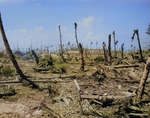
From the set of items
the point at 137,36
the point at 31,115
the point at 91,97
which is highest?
the point at 137,36

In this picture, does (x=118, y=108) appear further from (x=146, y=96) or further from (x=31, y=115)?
(x=31, y=115)

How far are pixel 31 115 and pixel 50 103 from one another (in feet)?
3.05

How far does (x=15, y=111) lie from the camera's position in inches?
175

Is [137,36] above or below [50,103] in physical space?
above

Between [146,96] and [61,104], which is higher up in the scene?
[146,96]

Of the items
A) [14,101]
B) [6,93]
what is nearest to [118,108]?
[14,101]

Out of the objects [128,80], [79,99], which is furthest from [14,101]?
[128,80]

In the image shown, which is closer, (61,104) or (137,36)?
(61,104)

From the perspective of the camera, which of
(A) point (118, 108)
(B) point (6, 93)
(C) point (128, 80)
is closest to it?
(A) point (118, 108)

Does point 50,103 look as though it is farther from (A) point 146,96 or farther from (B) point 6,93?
(A) point 146,96

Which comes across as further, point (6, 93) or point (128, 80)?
point (128, 80)

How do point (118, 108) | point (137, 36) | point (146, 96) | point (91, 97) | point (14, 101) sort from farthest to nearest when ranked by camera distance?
point (137, 36), point (14, 101), point (91, 97), point (146, 96), point (118, 108)

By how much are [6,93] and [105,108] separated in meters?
4.32

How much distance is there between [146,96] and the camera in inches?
171
